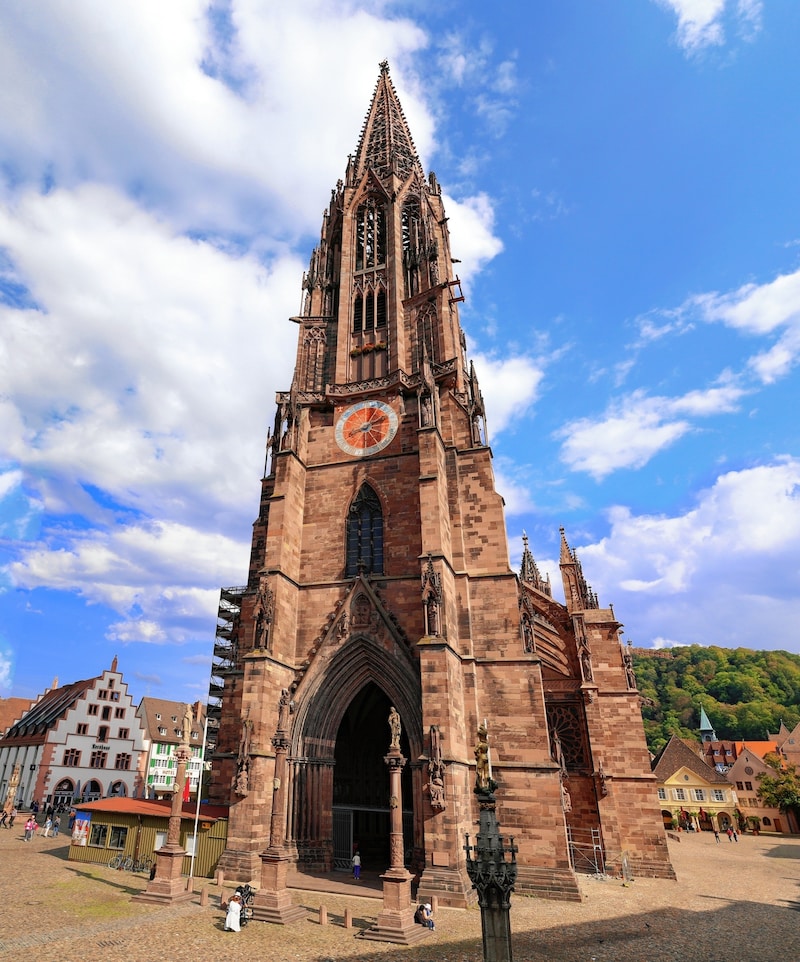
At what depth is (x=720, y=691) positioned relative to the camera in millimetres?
89500

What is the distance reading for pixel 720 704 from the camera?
83125 mm

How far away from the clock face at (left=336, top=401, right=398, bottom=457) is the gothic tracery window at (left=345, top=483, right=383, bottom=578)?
1.72 m

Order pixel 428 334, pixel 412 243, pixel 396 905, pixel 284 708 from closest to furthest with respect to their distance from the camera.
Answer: pixel 396 905 → pixel 284 708 → pixel 428 334 → pixel 412 243

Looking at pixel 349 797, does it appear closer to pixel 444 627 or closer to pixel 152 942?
pixel 444 627

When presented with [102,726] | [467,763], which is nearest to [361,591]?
[467,763]

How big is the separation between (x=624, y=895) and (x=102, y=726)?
39.2m

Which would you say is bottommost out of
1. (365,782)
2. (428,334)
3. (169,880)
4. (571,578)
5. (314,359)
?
(169,880)

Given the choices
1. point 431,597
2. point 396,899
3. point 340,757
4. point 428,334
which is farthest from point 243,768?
point 428,334

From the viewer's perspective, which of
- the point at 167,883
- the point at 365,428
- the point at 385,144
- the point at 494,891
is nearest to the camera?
the point at 494,891

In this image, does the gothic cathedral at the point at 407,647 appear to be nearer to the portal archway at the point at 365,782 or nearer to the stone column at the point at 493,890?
the portal archway at the point at 365,782

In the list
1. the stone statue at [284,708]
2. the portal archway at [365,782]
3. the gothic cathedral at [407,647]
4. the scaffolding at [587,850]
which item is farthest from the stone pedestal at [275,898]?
the scaffolding at [587,850]

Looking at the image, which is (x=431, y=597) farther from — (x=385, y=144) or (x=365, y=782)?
(x=385, y=144)

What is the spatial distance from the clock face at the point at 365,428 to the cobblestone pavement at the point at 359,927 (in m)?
14.2

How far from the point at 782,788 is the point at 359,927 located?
45065 mm
